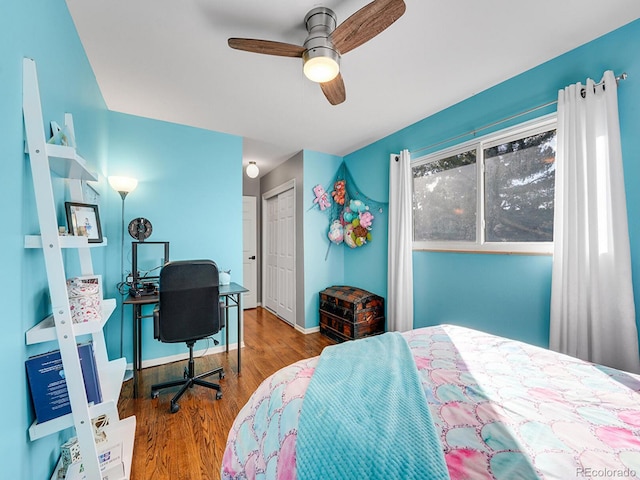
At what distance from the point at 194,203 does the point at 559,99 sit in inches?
129

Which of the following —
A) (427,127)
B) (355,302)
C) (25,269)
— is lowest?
(355,302)

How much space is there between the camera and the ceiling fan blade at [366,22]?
3.98 ft

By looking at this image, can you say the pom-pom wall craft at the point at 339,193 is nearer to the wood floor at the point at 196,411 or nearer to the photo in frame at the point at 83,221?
the wood floor at the point at 196,411

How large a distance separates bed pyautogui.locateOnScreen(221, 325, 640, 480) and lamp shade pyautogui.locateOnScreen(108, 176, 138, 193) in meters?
2.23

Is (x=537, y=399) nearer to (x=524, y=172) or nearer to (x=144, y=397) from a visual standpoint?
(x=524, y=172)

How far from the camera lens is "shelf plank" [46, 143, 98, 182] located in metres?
1.05

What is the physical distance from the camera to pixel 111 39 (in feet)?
5.51

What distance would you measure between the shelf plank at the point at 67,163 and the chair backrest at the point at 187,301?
823 mm

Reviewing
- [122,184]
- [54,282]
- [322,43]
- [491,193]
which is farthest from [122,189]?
[491,193]

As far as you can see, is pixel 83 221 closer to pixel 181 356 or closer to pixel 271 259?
pixel 181 356

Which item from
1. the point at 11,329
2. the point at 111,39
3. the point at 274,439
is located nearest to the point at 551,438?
the point at 274,439

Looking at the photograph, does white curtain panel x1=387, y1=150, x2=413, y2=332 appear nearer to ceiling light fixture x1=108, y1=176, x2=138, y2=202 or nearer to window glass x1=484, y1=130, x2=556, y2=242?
window glass x1=484, y1=130, x2=556, y2=242

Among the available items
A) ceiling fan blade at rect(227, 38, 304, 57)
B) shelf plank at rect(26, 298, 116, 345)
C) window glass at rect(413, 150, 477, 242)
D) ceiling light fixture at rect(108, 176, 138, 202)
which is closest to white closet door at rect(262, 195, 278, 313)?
ceiling light fixture at rect(108, 176, 138, 202)

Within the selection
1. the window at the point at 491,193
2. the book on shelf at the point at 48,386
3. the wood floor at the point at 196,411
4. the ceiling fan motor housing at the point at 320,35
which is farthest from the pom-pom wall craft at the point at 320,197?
the book on shelf at the point at 48,386
